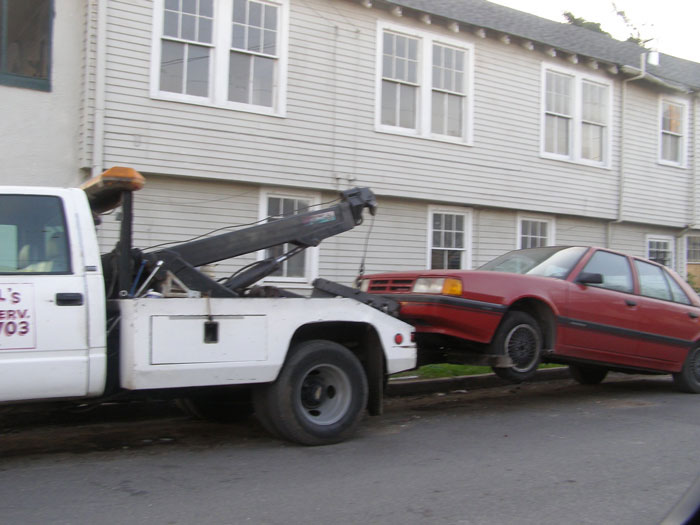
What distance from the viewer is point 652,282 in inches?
318

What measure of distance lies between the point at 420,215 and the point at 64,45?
663 centimetres

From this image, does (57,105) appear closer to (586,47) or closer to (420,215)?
(420,215)

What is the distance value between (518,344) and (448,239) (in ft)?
22.1

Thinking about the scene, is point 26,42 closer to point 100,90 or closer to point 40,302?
point 100,90

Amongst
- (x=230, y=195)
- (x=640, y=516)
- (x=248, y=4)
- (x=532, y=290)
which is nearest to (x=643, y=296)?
(x=532, y=290)

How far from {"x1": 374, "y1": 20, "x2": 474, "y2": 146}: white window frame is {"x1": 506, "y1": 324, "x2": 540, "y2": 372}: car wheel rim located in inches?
247

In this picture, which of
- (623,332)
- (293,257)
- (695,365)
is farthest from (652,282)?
(293,257)

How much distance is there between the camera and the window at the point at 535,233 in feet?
46.6

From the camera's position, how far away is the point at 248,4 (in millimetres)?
10789

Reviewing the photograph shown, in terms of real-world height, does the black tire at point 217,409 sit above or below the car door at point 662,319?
below

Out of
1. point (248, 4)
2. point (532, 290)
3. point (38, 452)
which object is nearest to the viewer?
point (38, 452)

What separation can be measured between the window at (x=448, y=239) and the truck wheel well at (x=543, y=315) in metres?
6.01

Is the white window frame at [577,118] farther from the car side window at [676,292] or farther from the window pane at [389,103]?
the car side window at [676,292]

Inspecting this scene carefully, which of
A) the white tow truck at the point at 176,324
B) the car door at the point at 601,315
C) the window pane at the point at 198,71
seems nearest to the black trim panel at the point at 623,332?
the car door at the point at 601,315
